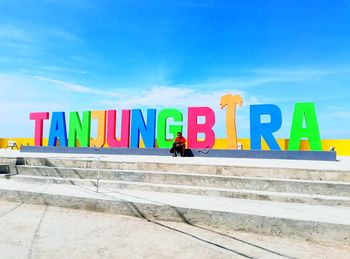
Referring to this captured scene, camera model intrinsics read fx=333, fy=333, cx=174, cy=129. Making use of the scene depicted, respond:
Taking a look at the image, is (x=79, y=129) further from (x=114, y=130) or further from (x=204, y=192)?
(x=204, y=192)

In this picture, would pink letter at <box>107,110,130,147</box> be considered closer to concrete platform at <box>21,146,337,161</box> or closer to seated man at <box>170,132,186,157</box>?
concrete platform at <box>21,146,337,161</box>

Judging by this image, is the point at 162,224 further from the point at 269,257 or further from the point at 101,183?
the point at 101,183

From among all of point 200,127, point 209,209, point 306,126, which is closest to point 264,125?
point 306,126

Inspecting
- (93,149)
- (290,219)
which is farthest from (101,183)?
(93,149)

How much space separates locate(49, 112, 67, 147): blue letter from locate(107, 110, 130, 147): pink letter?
2.85 meters

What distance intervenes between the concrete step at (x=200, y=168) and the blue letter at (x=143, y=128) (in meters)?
5.90

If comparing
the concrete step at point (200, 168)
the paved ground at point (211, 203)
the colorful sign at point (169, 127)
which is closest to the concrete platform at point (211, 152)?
the colorful sign at point (169, 127)

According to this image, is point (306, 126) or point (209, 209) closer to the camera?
point (209, 209)

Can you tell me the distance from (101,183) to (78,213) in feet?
7.18

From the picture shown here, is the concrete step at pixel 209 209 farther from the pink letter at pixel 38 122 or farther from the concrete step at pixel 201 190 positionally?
the pink letter at pixel 38 122

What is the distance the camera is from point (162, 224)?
249 inches

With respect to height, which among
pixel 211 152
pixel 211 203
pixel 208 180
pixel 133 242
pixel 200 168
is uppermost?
pixel 211 152

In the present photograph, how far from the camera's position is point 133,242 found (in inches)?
208

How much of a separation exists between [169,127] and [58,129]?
6935 mm
